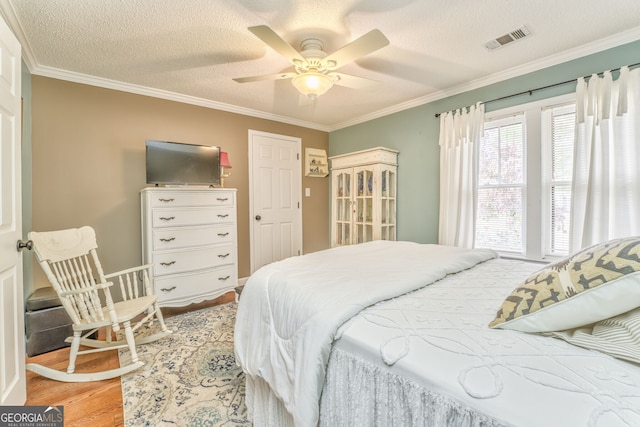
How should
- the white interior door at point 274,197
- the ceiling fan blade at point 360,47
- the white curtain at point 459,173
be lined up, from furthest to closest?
the white interior door at point 274,197 → the white curtain at point 459,173 → the ceiling fan blade at point 360,47

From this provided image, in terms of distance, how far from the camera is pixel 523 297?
88 centimetres

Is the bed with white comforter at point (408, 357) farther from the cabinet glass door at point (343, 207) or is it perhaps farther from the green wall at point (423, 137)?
the cabinet glass door at point (343, 207)

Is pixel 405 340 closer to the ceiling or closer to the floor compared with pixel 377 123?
closer to the floor

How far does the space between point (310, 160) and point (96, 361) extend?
3.45 meters

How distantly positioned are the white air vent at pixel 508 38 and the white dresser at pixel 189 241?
8.93ft

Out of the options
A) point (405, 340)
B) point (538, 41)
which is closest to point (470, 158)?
point (538, 41)

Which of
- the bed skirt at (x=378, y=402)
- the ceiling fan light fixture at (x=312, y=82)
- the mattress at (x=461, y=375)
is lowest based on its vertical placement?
the bed skirt at (x=378, y=402)

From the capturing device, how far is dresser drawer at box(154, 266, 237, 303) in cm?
265

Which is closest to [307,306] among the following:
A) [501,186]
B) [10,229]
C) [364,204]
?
[10,229]

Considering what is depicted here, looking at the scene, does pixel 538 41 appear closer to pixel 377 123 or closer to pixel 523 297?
pixel 377 123

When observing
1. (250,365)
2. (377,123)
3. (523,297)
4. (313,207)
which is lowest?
(250,365)

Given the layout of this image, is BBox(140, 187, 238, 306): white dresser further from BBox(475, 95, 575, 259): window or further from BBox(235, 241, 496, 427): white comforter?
BBox(475, 95, 575, 259): window

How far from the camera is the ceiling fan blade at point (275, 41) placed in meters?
1.58

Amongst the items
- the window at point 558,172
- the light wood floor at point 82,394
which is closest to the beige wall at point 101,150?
the light wood floor at point 82,394
